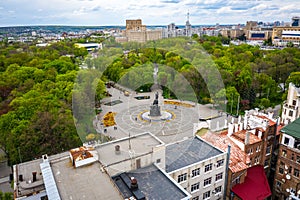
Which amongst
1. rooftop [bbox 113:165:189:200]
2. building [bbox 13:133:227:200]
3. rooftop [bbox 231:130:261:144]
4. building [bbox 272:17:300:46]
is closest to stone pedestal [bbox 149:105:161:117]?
building [bbox 13:133:227:200]

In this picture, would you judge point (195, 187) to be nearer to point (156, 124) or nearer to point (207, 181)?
point (207, 181)

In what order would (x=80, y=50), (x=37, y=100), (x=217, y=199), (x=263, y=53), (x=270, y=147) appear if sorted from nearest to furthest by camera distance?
(x=217, y=199)
(x=270, y=147)
(x=37, y=100)
(x=263, y=53)
(x=80, y=50)

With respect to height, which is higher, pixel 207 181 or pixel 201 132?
pixel 201 132

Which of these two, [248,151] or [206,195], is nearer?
[206,195]

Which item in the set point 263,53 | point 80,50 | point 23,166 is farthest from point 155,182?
point 80,50

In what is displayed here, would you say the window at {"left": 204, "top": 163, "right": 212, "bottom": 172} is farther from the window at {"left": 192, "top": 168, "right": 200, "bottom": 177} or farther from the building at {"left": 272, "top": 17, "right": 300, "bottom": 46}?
the building at {"left": 272, "top": 17, "right": 300, "bottom": 46}

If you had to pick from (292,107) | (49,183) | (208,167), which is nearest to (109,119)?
(208,167)

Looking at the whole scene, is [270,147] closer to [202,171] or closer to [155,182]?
[202,171]
